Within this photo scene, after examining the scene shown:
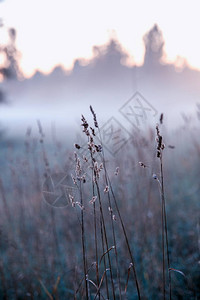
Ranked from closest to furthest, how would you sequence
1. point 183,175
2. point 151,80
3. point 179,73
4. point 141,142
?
1. point 141,142
2. point 183,175
3. point 151,80
4. point 179,73

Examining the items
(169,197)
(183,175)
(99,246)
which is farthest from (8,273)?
(183,175)

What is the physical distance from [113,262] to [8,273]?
45.4 inches

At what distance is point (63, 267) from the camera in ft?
8.56

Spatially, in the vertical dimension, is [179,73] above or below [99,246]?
above

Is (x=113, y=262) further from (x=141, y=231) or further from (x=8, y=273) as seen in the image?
(x=8, y=273)

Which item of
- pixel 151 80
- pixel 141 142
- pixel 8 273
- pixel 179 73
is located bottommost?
pixel 8 273

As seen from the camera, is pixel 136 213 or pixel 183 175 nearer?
pixel 136 213

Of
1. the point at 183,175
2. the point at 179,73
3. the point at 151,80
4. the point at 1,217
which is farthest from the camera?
the point at 179,73

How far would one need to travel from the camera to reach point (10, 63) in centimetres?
926

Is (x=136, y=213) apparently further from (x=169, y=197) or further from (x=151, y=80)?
(x=151, y=80)

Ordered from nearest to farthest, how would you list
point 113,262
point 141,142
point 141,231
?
point 113,262, point 141,142, point 141,231

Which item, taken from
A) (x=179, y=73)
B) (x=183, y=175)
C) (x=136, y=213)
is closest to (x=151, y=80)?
(x=179, y=73)

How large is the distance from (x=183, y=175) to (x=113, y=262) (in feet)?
9.37

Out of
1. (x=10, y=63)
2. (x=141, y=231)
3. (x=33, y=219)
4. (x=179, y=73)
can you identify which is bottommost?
(x=141, y=231)
